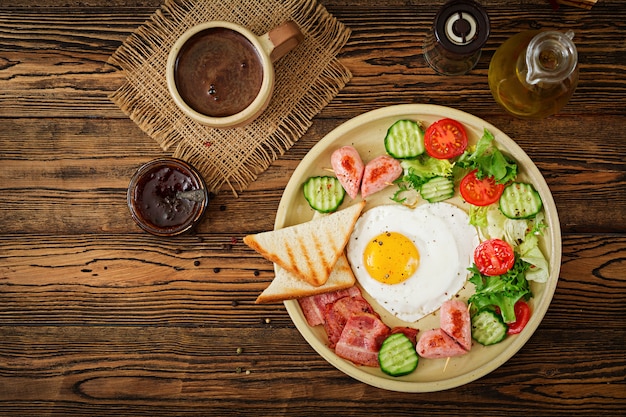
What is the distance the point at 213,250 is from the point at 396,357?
1278 millimetres

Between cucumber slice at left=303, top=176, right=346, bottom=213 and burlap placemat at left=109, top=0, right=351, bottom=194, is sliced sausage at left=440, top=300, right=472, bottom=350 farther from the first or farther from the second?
burlap placemat at left=109, top=0, right=351, bottom=194

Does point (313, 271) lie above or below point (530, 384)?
above

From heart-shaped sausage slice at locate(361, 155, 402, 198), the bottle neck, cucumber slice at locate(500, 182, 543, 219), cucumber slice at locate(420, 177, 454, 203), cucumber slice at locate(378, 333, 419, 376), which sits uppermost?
the bottle neck

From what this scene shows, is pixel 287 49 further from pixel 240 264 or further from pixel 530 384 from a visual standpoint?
pixel 530 384

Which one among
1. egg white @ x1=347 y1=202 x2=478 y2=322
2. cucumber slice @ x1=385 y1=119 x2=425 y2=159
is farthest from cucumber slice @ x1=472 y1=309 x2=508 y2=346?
cucumber slice @ x1=385 y1=119 x2=425 y2=159

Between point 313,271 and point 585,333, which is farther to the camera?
point 585,333

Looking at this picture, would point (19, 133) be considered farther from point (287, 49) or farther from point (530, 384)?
point (530, 384)

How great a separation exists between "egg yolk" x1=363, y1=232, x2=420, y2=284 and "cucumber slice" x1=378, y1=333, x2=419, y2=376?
340 millimetres

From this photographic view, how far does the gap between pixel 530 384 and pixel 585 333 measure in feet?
1.52

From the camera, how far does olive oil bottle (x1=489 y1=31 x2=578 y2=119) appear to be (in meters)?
2.80

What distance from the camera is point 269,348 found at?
3.42 meters

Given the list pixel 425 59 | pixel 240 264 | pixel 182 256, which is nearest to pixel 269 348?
pixel 240 264

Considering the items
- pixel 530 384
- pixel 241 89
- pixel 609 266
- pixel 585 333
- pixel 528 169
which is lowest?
pixel 530 384

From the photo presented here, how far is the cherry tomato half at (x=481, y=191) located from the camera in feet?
10.1
